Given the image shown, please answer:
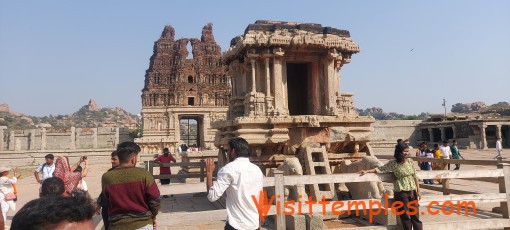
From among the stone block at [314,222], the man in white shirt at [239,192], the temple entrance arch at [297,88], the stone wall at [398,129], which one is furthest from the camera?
Result: the stone wall at [398,129]

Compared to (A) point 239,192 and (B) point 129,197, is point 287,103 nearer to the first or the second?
(A) point 239,192

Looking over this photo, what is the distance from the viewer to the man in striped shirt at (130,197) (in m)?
3.29

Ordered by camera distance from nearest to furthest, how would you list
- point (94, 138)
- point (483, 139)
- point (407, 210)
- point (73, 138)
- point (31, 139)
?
point (407, 210) → point (483, 139) → point (73, 138) → point (31, 139) → point (94, 138)

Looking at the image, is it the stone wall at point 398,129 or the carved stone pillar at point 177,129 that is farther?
the stone wall at point 398,129

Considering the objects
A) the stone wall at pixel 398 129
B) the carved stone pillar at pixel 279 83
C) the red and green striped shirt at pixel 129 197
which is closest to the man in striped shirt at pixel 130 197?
the red and green striped shirt at pixel 129 197

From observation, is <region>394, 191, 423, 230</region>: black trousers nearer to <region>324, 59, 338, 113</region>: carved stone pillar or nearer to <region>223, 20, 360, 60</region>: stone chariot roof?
<region>324, 59, 338, 113</region>: carved stone pillar

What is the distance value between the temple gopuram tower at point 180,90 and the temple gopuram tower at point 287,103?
94.5 ft

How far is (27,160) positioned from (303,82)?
3108 cm

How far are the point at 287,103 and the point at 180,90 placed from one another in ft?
110

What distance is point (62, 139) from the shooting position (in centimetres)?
4222

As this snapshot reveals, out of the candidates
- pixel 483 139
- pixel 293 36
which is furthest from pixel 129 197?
pixel 483 139

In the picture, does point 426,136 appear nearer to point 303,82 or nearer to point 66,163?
point 303,82

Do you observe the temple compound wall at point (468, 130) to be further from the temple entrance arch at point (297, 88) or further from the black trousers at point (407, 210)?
the black trousers at point (407, 210)

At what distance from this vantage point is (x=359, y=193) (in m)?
6.69
